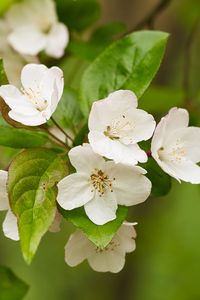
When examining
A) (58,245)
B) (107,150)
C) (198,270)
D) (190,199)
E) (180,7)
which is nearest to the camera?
(107,150)

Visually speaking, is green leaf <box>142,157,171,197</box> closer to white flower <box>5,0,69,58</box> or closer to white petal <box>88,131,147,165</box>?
white petal <box>88,131,147,165</box>

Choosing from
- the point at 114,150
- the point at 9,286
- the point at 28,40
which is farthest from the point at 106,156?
the point at 28,40

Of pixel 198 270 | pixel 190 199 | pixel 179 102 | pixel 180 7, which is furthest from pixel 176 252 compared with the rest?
pixel 179 102

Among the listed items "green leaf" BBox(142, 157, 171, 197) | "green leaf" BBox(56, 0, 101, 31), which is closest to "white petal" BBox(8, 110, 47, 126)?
"green leaf" BBox(142, 157, 171, 197)

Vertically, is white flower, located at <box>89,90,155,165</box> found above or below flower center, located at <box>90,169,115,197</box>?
above

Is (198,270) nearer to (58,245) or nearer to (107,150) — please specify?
(58,245)

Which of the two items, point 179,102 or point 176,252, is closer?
point 179,102
